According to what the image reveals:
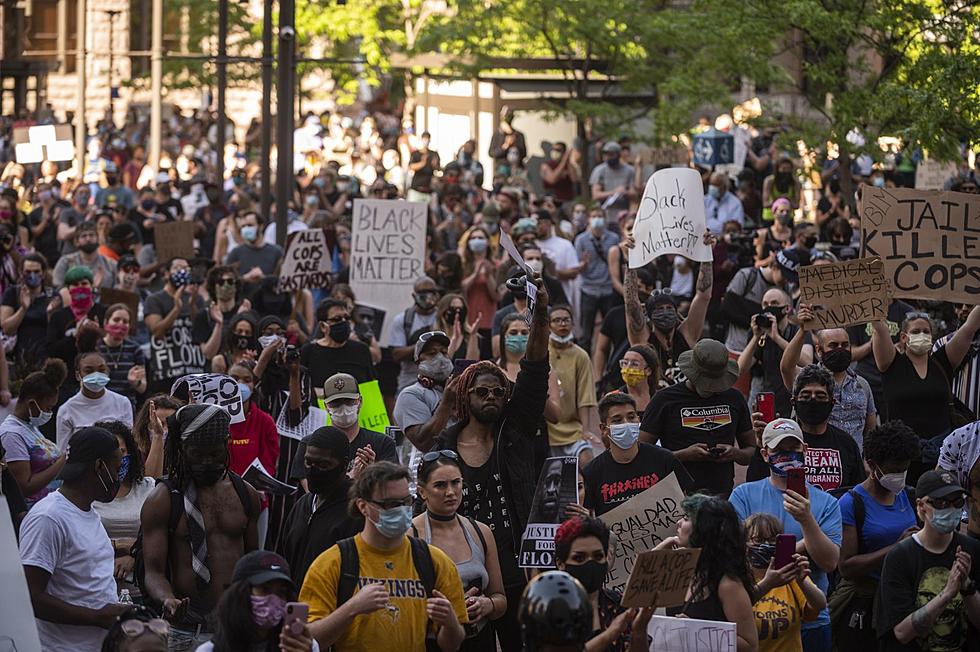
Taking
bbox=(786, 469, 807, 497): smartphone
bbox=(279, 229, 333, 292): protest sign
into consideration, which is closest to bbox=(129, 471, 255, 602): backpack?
bbox=(786, 469, 807, 497): smartphone

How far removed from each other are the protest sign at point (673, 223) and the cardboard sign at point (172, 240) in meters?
6.14

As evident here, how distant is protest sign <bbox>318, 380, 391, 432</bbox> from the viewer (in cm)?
1070

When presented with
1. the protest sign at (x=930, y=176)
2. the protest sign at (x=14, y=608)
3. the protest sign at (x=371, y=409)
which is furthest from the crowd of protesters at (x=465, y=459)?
the protest sign at (x=930, y=176)

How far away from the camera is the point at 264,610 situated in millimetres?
5719

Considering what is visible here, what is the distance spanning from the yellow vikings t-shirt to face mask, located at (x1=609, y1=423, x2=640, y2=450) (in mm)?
2030

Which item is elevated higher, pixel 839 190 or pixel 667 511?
pixel 839 190

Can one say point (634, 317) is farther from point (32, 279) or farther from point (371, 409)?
point (32, 279)

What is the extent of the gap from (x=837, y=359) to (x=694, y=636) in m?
4.30

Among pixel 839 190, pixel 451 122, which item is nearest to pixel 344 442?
pixel 839 190

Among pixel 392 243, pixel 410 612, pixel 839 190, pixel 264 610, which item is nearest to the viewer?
pixel 264 610

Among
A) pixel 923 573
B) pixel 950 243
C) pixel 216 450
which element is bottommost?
pixel 923 573

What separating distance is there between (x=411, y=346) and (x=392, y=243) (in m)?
3.42

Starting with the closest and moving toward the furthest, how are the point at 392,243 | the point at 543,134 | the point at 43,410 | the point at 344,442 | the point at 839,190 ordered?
1. the point at 344,442
2. the point at 43,410
3. the point at 392,243
4. the point at 839,190
5. the point at 543,134

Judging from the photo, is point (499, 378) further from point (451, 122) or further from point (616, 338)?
point (451, 122)
